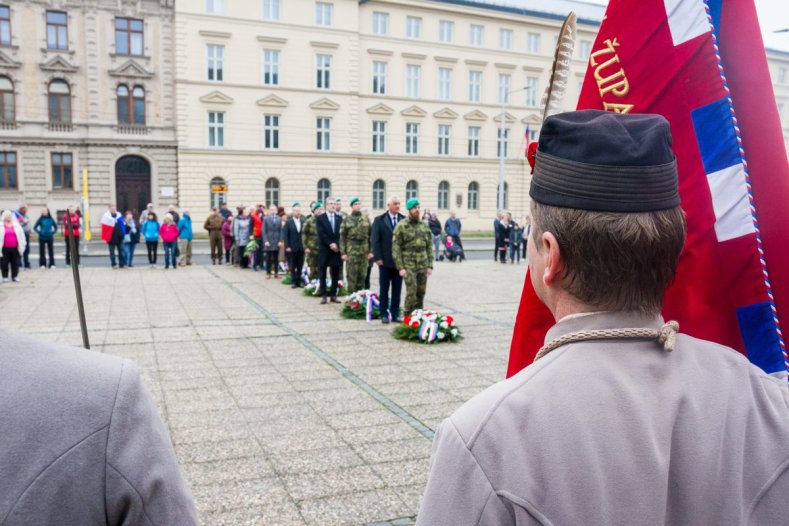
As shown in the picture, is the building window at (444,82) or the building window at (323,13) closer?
the building window at (323,13)

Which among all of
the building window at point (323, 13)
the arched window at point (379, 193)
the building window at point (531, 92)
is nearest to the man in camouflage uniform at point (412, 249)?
the arched window at point (379, 193)

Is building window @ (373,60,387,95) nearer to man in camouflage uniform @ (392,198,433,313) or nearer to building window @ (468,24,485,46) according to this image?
building window @ (468,24,485,46)

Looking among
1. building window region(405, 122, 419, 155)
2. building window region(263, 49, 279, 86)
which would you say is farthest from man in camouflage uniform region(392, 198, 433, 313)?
building window region(405, 122, 419, 155)

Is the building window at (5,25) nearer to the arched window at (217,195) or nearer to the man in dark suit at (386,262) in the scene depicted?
the arched window at (217,195)

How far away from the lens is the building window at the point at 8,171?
39312 mm

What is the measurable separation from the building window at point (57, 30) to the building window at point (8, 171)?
22.1ft

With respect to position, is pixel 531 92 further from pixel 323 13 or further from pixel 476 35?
pixel 323 13

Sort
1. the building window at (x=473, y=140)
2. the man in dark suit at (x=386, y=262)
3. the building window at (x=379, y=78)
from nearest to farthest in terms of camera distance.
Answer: the man in dark suit at (x=386, y=262) < the building window at (x=379, y=78) < the building window at (x=473, y=140)

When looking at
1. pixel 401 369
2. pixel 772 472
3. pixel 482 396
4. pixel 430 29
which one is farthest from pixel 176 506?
pixel 430 29

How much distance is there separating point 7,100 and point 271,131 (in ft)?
49.9

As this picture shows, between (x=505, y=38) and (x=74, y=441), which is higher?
(x=505, y=38)

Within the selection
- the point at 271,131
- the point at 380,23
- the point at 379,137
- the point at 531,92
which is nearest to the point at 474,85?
the point at 531,92

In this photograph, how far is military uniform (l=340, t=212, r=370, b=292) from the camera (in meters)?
13.1

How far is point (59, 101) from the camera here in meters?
40.1
